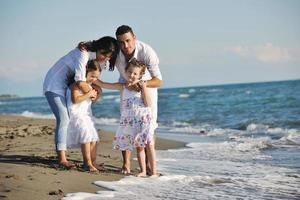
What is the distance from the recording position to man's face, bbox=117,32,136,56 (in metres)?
4.72

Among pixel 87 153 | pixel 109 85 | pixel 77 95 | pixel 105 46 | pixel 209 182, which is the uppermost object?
pixel 105 46

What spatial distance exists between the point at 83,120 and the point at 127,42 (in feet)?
3.41

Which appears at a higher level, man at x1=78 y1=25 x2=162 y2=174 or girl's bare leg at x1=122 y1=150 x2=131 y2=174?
man at x1=78 y1=25 x2=162 y2=174

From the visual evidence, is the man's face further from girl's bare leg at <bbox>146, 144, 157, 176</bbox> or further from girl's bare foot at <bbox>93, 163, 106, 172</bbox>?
girl's bare foot at <bbox>93, 163, 106, 172</bbox>

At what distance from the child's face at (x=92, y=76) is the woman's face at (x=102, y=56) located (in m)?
0.14

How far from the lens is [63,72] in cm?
503

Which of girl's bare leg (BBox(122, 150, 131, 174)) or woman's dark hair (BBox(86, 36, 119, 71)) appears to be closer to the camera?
woman's dark hair (BBox(86, 36, 119, 71))

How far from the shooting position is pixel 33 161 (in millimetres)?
5336

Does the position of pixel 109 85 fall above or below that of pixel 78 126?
above

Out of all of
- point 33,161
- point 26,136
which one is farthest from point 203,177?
point 26,136

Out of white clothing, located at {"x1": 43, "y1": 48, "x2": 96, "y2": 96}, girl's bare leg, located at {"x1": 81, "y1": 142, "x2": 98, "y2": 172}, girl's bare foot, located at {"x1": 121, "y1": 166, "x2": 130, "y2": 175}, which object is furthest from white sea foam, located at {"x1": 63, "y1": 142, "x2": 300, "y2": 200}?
white clothing, located at {"x1": 43, "y1": 48, "x2": 96, "y2": 96}

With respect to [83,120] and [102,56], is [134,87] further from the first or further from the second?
[83,120]

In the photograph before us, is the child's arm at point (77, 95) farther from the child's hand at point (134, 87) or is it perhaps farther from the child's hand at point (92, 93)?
the child's hand at point (134, 87)

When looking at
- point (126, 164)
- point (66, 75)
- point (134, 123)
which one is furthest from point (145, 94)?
point (66, 75)
